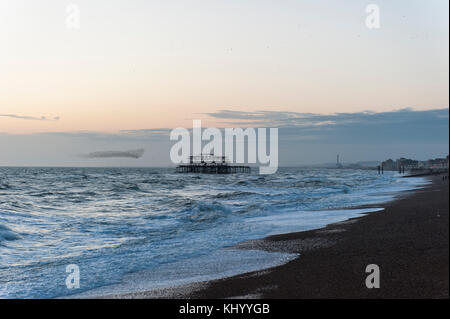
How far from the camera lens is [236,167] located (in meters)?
153

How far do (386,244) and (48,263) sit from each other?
829 cm

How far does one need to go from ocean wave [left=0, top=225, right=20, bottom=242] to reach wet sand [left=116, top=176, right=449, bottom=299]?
8.26m

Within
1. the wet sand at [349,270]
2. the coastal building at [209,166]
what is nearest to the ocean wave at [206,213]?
the wet sand at [349,270]

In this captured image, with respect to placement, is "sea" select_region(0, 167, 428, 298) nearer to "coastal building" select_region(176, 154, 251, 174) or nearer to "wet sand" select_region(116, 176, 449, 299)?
"wet sand" select_region(116, 176, 449, 299)

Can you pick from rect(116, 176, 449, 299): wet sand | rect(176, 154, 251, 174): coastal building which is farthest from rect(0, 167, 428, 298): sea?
rect(176, 154, 251, 174): coastal building

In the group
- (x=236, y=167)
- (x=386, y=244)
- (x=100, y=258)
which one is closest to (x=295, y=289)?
(x=386, y=244)

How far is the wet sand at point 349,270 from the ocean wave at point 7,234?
826 centimetres

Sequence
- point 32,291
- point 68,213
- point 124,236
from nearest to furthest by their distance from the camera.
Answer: point 32,291, point 124,236, point 68,213

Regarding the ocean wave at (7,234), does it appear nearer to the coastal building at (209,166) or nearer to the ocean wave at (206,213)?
the ocean wave at (206,213)

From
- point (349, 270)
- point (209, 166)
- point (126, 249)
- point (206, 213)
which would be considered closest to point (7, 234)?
point (126, 249)

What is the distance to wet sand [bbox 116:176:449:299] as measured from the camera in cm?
615

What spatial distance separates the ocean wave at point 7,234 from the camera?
13952 mm

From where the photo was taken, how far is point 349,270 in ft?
24.4
